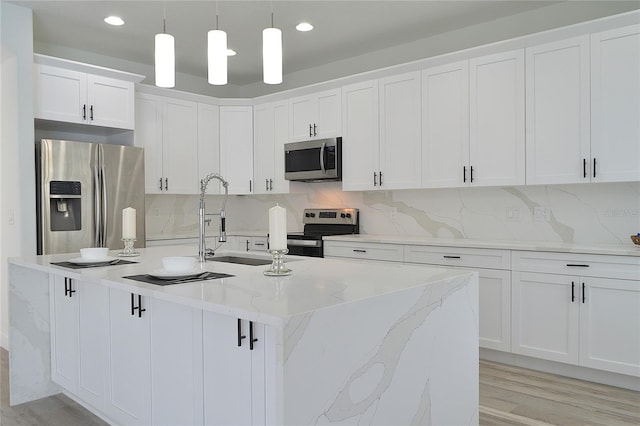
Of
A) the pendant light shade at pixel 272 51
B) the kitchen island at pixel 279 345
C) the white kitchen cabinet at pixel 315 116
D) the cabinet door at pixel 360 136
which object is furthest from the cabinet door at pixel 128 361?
the white kitchen cabinet at pixel 315 116

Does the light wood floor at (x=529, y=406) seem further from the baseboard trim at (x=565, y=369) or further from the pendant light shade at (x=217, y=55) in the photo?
the pendant light shade at (x=217, y=55)

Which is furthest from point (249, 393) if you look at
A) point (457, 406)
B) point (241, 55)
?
point (241, 55)

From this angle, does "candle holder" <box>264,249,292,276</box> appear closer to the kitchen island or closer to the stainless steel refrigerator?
the kitchen island

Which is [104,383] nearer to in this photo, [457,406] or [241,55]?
[457,406]

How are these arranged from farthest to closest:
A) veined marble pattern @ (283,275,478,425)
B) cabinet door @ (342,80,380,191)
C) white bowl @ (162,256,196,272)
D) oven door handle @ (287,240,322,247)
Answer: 1. oven door handle @ (287,240,322,247)
2. cabinet door @ (342,80,380,191)
3. white bowl @ (162,256,196,272)
4. veined marble pattern @ (283,275,478,425)

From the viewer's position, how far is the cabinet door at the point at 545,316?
3301 millimetres

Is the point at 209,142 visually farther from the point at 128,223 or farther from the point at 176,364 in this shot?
the point at 176,364

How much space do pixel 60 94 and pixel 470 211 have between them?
3.72 m

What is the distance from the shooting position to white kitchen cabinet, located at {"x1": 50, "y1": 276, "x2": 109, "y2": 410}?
2.55 metres

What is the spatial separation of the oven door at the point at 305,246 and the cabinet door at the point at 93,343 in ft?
7.99

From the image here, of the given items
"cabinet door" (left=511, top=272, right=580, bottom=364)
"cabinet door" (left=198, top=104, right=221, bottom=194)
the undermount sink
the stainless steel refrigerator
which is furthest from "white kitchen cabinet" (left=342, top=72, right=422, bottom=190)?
the stainless steel refrigerator

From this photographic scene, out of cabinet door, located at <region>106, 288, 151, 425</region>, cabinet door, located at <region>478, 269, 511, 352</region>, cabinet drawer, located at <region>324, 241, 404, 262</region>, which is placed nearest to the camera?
Answer: cabinet door, located at <region>106, 288, 151, 425</region>

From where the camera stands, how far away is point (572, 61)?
138 inches

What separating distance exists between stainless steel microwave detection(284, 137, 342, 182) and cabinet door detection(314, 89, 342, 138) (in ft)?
0.33
